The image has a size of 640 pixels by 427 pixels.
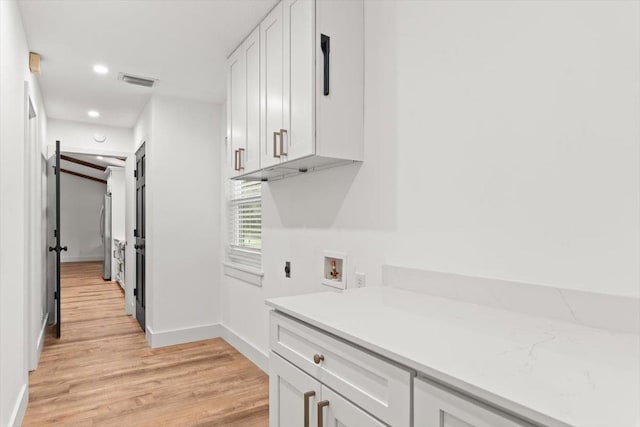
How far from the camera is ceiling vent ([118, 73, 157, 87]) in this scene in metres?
3.35

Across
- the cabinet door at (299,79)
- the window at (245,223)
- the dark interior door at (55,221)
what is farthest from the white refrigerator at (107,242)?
the cabinet door at (299,79)

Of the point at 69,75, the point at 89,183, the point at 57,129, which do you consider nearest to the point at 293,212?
the point at 69,75

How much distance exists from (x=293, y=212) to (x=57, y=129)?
12.2 ft

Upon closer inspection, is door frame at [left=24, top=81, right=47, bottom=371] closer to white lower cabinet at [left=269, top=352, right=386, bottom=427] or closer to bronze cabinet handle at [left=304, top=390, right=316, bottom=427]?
white lower cabinet at [left=269, top=352, right=386, bottom=427]

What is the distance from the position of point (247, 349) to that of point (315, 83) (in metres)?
2.54

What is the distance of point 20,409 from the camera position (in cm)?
235

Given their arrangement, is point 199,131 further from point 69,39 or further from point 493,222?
point 493,222

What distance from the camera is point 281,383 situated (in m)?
1.42

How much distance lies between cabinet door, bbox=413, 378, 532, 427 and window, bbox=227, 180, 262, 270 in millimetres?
2549

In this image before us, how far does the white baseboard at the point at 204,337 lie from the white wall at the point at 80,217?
359 inches

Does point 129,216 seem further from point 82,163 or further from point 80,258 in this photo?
point 80,258

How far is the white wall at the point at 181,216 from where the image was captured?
3.87m

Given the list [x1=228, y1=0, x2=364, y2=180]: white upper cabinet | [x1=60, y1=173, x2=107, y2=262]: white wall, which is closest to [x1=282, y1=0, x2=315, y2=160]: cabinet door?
[x1=228, y1=0, x2=364, y2=180]: white upper cabinet

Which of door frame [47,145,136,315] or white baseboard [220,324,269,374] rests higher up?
door frame [47,145,136,315]
